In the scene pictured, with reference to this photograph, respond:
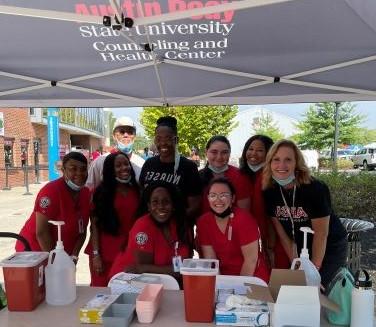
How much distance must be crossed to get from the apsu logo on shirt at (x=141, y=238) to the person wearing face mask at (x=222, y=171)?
2.65ft

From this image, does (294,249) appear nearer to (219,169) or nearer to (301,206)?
(301,206)

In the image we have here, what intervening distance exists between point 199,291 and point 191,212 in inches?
57.2

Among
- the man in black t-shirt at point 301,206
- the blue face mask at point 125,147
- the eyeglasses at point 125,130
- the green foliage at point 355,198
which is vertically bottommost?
the green foliage at point 355,198

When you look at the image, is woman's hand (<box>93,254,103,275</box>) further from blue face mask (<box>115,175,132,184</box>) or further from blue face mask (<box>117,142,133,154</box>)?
blue face mask (<box>117,142,133,154</box>)

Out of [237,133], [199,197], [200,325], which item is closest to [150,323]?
[200,325]

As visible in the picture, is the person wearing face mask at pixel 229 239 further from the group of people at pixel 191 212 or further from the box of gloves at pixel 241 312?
the box of gloves at pixel 241 312

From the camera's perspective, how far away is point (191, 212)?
10.1 feet

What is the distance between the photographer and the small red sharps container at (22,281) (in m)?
1.74

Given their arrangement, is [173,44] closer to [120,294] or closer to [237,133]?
[120,294]

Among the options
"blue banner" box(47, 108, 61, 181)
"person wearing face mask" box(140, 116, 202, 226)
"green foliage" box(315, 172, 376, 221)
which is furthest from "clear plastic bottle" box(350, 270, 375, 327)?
"blue banner" box(47, 108, 61, 181)

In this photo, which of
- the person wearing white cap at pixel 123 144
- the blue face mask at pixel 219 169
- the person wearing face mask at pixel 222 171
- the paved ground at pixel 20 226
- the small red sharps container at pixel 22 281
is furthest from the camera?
the paved ground at pixel 20 226

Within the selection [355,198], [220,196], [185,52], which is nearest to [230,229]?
[220,196]

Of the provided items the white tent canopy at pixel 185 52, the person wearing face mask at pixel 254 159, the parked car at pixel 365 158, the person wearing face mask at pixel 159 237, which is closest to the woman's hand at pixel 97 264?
the person wearing face mask at pixel 159 237

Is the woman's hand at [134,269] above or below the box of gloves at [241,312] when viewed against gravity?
below
